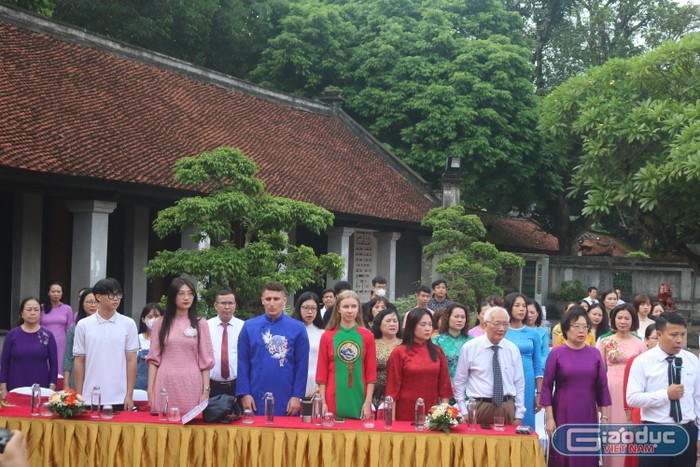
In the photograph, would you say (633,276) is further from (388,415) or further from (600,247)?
(388,415)

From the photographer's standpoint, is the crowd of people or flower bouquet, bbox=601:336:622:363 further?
flower bouquet, bbox=601:336:622:363

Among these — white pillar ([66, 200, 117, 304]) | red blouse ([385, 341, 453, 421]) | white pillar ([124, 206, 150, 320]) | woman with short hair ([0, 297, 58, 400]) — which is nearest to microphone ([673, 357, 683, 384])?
red blouse ([385, 341, 453, 421])

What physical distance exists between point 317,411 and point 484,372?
137 centimetres

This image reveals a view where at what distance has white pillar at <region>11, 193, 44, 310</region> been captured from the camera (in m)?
14.6

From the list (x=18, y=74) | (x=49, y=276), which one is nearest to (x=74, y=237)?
(x=49, y=276)

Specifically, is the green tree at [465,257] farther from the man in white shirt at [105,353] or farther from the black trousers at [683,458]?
the black trousers at [683,458]

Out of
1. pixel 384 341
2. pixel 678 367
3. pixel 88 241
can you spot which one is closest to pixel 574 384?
pixel 678 367

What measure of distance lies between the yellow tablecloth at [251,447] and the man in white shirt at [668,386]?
2.78ft

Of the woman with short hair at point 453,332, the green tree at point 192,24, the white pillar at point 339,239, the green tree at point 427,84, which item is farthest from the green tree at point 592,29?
the woman with short hair at point 453,332

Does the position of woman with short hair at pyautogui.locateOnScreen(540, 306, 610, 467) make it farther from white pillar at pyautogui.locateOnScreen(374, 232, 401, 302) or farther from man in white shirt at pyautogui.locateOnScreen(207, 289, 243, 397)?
white pillar at pyautogui.locateOnScreen(374, 232, 401, 302)

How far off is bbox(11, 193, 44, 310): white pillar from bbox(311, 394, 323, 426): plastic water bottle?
9412mm

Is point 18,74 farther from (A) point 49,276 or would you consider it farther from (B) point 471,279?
(B) point 471,279

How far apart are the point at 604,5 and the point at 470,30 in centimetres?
894

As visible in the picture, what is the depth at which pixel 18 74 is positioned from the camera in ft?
50.0
